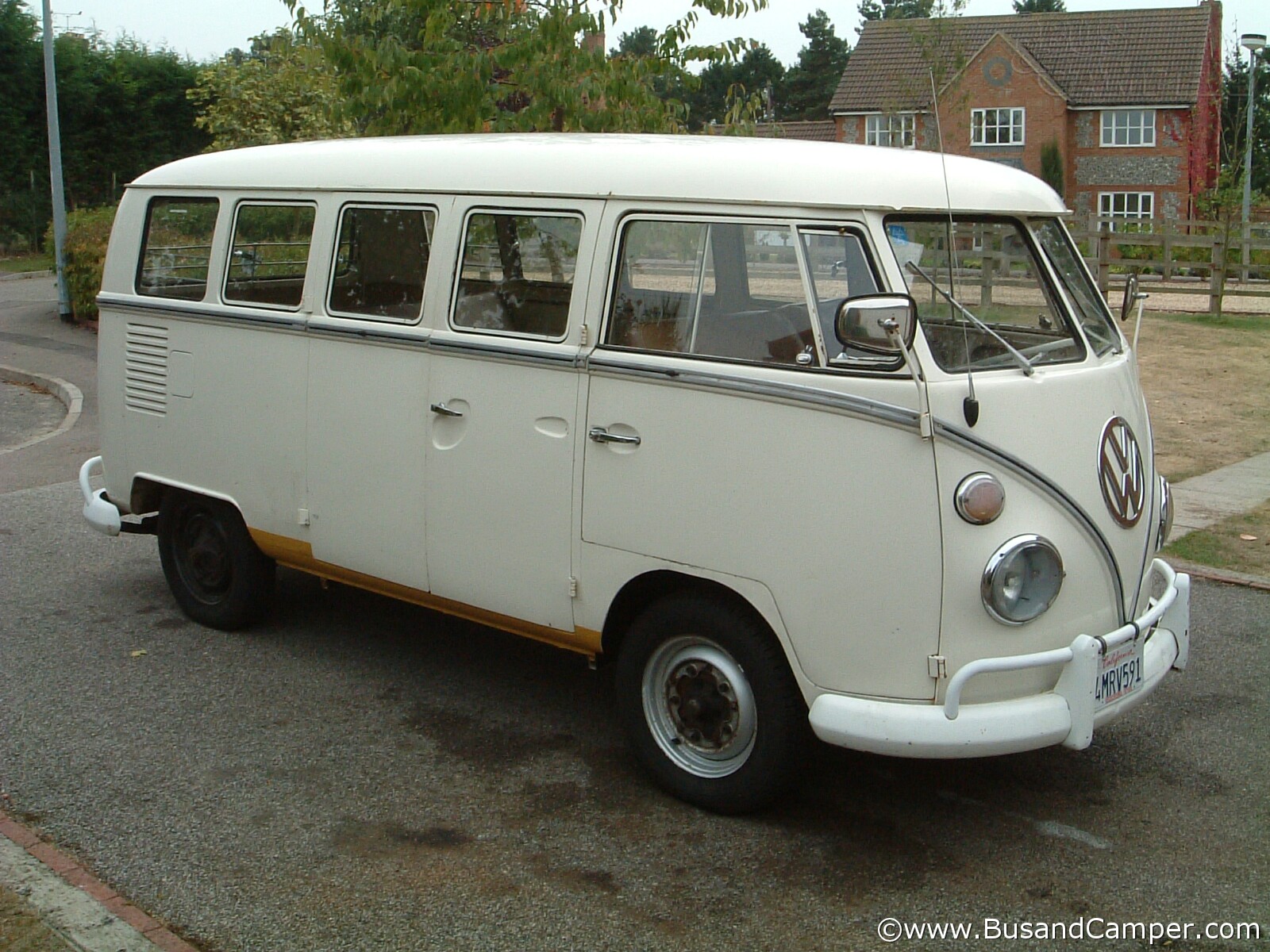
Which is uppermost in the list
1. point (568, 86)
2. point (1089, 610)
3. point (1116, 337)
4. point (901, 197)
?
point (568, 86)

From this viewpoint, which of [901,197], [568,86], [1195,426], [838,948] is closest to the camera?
[838,948]

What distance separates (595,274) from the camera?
5031 mm

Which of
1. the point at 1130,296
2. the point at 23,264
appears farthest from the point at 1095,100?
the point at 1130,296

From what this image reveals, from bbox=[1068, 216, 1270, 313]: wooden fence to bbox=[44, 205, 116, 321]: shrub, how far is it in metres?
14.9

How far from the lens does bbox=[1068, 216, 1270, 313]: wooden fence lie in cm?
2239

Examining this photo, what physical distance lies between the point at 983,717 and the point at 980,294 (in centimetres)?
147

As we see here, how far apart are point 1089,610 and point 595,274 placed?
2074 mm

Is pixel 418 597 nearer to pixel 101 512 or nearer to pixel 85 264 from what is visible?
pixel 101 512

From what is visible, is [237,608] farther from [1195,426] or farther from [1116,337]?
[1195,426]

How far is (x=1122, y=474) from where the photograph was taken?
4680 millimetres

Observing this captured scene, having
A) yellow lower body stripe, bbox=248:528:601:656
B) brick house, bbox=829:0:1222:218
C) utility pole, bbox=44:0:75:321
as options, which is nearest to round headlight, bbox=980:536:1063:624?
yellow lower body stripe, bbox=248:528:601:656

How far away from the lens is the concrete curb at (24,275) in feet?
109

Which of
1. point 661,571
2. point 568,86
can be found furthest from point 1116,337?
point 568,86

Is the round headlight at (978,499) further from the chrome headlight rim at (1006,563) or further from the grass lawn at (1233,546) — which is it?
the grass lawn at (1233,546)
